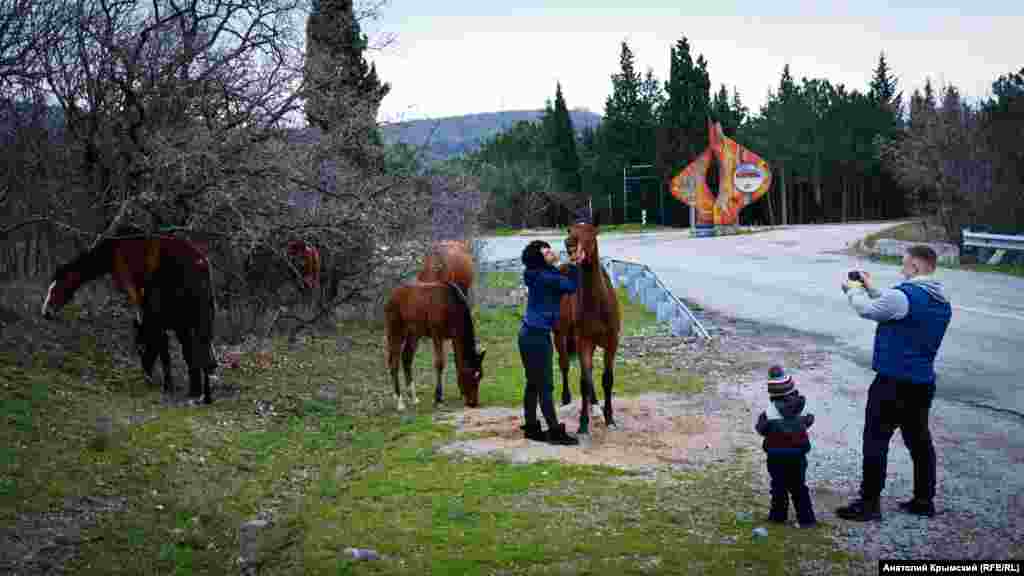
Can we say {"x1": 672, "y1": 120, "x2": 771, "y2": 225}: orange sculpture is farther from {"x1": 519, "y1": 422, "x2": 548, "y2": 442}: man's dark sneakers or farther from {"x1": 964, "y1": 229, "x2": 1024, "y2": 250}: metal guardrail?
{"x1": 519, "y1": 422, "x2": 548, "y2": 442}: man's dark sneakers

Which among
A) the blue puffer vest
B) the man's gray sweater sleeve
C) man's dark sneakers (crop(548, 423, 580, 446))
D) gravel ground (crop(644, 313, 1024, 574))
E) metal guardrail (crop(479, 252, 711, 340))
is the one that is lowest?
gravel ground (crop(644, 313, 1024, 574))

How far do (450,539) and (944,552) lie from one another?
11.3 ft

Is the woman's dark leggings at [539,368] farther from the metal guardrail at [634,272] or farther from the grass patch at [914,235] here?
the grass patch at [914,235]

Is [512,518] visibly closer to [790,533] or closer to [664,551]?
[664,551]

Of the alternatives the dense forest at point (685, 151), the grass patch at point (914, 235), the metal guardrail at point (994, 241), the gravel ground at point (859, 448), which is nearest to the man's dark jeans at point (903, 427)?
the gravel ground at point (859, 448)

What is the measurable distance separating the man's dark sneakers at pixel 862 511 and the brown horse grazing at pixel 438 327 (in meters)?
5.80

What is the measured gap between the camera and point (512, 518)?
24.7 feet

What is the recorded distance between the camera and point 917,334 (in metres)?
7.36

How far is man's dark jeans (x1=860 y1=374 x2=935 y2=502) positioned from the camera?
742 cm

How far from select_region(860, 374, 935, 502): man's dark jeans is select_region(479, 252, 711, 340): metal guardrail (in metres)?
4.14

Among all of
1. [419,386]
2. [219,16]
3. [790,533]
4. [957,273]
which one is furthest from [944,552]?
[957,273]

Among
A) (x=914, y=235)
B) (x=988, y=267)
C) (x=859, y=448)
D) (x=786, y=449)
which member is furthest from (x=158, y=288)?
(x=914, y=235)

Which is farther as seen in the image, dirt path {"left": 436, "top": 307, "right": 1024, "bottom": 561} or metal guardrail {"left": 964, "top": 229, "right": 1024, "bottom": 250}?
metal guardrail {"left": 964, "top": 229, "right": 1024, "bottom": 250}

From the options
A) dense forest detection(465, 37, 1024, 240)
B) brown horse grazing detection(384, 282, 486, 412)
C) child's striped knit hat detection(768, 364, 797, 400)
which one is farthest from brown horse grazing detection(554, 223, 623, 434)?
dense forest detection(465, 37, 1024, 240)
